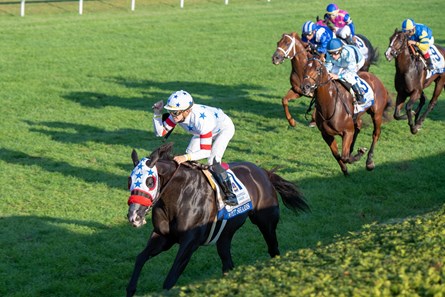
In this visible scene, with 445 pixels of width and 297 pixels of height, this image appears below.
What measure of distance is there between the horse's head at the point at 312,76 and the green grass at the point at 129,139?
143cm

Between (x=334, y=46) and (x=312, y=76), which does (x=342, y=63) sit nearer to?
(x=334, y=46)

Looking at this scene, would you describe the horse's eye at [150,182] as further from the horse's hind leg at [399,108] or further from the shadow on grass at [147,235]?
the horse's hind leg at [399,108]

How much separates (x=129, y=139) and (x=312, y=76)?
4109mm

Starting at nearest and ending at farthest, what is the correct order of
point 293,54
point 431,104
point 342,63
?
1. point 342,63
2. point 293,54
3. point 431,104

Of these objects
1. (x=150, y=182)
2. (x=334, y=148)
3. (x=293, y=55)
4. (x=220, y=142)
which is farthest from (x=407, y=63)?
(x=150, y=182)

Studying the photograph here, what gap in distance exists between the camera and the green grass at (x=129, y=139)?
368 inches

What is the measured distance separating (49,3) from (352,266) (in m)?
23.6

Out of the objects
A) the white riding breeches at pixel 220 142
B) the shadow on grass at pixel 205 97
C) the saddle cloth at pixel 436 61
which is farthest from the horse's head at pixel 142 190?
the saddle cloth at pixel 436 61

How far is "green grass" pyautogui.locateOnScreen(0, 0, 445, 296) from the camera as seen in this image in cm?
934

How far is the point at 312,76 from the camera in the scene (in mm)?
11648

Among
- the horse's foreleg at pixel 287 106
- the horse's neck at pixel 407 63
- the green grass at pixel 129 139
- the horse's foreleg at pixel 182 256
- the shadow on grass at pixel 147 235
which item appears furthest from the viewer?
the horse's foreleg at pixel 287 106

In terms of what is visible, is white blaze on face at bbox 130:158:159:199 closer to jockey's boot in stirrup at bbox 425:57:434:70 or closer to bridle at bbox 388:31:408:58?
bridle at bbox 388:31:408:58

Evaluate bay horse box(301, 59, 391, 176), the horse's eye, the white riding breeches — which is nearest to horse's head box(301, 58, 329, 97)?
bay horse box(301, 59, 391, 176)

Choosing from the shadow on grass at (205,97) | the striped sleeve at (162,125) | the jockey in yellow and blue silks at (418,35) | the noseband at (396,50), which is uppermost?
the jockey in yellow and blue silks at (418,35)
